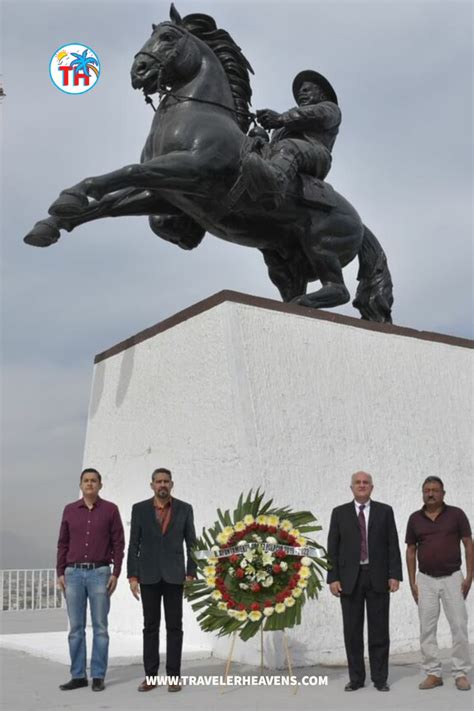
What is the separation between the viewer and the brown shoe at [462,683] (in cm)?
447

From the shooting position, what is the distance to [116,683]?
4.70 m

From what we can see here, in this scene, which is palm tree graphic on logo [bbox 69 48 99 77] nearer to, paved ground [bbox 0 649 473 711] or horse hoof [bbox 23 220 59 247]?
horse hoof [bbox 23 220 59 247]

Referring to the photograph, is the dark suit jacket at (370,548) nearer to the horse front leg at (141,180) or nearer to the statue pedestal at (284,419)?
the statue pedestal at (284,419)

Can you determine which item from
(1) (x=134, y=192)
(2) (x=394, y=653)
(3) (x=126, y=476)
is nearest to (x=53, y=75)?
(1) (x=134, y=192)

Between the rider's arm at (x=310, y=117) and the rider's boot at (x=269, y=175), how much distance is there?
1.72 feet

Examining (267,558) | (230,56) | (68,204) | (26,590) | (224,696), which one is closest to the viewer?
(224,696)

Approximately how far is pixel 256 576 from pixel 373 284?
3.90 m

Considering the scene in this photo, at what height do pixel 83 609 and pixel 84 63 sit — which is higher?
pixel 84 63

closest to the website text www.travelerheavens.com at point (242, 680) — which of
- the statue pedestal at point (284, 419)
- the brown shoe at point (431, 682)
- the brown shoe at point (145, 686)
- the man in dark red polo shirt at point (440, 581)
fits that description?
the brown shoe at point (145, 686)

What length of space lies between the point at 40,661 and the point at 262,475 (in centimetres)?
197

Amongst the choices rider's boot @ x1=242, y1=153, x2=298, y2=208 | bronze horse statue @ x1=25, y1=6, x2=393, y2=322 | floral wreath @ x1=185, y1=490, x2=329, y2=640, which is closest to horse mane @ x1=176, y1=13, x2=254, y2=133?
bronze horse statue @ x1=25, y1=6, x2=393, y2=322

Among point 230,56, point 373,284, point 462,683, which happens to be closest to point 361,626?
point 462,683

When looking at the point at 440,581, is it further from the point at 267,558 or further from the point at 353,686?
the point at 267,558

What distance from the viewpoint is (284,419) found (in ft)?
19.2
